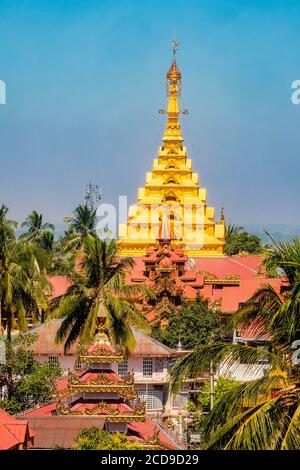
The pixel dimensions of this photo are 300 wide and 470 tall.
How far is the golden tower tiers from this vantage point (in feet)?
353

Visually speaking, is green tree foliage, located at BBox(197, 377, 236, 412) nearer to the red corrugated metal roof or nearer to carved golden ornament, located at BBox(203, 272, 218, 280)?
the red corrugated metal roof

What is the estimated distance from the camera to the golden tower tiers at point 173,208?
108 metres

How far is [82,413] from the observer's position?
40094mm

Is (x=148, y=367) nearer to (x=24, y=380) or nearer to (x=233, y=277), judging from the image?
(x=24, y=380)

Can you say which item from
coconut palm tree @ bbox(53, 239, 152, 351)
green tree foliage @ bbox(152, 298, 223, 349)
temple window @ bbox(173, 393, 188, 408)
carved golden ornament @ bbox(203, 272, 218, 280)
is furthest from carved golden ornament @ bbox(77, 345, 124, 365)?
carved golden ornament @ bbox(203, 272, 218, 280)

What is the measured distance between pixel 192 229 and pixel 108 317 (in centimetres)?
6503

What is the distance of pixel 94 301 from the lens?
47.6 metres

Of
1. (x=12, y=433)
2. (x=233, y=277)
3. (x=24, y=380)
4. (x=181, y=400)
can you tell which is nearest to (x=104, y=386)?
(x=12, y=433)

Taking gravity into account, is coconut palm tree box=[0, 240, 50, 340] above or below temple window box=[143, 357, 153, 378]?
above

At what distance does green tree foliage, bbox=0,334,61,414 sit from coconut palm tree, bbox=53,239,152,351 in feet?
5.91

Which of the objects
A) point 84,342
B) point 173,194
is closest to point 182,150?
point 173,194

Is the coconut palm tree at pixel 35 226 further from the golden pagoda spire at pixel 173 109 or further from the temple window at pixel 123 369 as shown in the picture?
the temple window at pixel 123 369

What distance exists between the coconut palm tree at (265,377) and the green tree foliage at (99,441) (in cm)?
739

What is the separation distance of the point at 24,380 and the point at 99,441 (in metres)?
16.4
